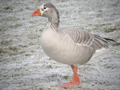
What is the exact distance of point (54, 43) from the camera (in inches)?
146

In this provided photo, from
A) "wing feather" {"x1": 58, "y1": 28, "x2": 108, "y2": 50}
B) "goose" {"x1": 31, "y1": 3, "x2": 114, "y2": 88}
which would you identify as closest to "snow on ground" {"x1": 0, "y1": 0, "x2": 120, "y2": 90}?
"wing feather" {"x1": 58, "y1": 28, "x2": 108, "y2": 50}

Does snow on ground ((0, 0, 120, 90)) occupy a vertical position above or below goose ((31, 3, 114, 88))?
below

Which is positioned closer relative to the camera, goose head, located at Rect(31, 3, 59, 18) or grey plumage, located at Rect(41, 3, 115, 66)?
grey plumage, located at Rect(41, 3, 115, 66)

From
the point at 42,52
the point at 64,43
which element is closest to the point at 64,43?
the point at 64,43

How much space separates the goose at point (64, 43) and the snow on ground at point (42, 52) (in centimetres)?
67

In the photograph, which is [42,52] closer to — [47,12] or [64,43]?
[47,12]

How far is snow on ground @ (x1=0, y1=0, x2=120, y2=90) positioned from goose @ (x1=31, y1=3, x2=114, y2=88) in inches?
26.6

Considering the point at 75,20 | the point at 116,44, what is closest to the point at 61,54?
the point at 116,44

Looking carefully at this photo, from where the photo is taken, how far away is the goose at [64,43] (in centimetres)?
374

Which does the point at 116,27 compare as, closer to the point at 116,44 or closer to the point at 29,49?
the point at 116,44

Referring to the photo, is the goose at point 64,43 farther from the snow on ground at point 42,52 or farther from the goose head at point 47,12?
the snow on ground at point 42,52

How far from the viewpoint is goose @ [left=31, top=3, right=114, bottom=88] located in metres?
3.74

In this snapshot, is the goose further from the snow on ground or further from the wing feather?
the snow on ground

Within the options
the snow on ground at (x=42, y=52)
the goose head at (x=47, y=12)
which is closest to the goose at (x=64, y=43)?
the goose head at (x=47, y=12)
